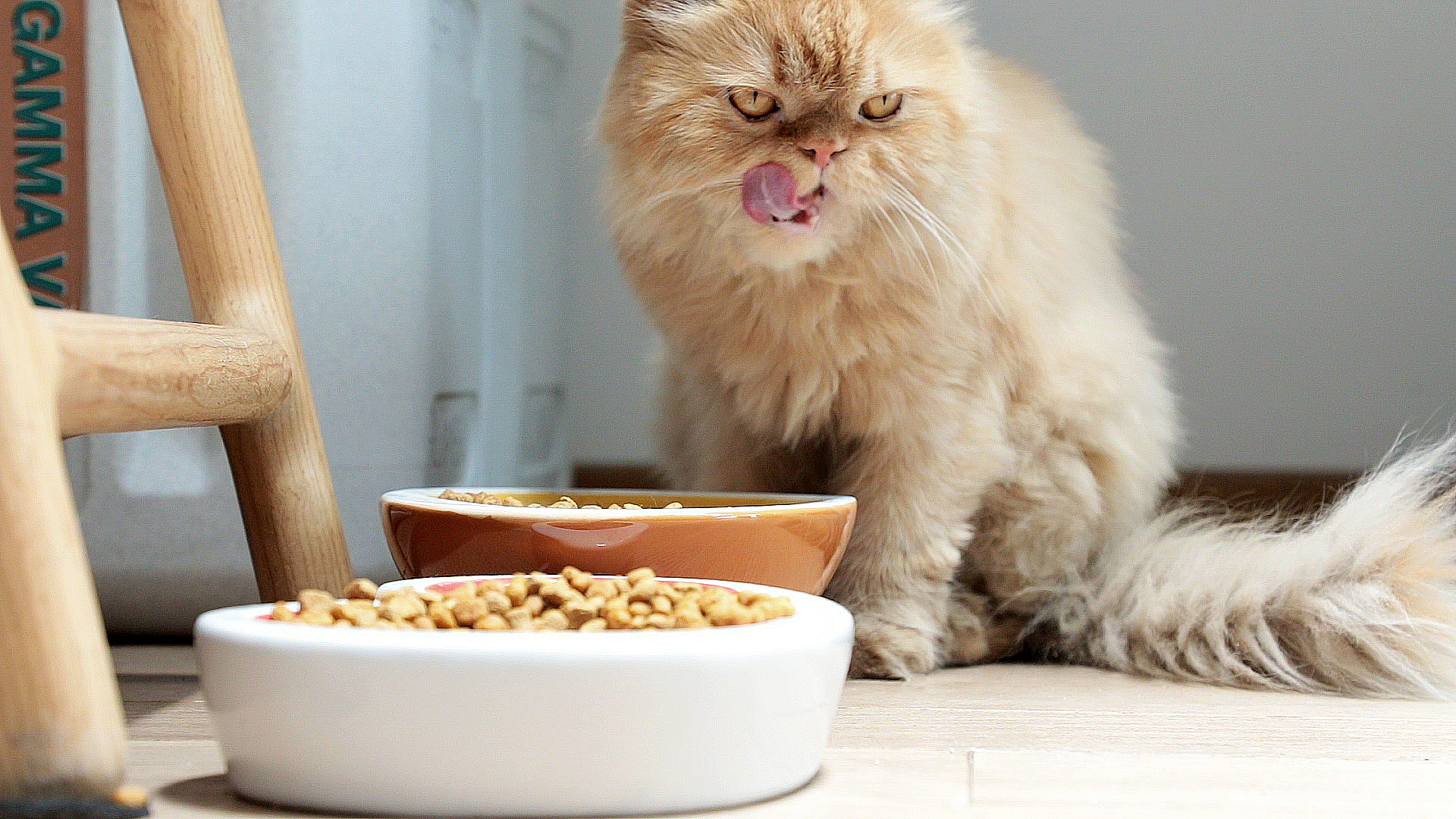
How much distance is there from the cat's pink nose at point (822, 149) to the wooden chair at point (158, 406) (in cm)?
46

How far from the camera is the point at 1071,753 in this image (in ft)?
3.03

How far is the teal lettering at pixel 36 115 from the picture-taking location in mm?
1248

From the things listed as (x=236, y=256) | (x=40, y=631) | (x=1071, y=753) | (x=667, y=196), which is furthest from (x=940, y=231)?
(x=40, y=631)

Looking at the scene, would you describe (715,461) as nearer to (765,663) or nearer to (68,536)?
(765,663)

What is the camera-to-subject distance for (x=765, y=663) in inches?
28.5

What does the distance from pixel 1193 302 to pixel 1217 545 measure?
0.94 meters

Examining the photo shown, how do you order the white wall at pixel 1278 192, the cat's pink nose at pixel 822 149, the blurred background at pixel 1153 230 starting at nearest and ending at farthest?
the cat's pink nose at pixel 822 149
the blurred background at pixel 1153 230
the white wall at pixel 1278 192

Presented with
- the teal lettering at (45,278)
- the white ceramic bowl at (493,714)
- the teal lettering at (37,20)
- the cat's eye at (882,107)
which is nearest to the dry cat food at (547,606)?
the white ceramic bowl at (493,714)

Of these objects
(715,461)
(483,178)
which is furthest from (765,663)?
(483,178)

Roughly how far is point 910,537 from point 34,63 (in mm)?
964

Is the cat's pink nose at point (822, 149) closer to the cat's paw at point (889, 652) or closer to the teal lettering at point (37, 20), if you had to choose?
the cat's paw at point (889, 652)

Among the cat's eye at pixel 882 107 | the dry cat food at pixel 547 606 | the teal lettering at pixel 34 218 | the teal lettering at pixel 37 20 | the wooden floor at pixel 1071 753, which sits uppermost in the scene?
the teal lettering at pixel 37 20

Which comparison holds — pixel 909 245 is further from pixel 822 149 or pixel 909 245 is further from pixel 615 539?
pixel 615 539

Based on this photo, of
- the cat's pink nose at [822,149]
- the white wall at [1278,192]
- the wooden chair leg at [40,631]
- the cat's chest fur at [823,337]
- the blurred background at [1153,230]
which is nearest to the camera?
the wooden chair leg at [40,631]
